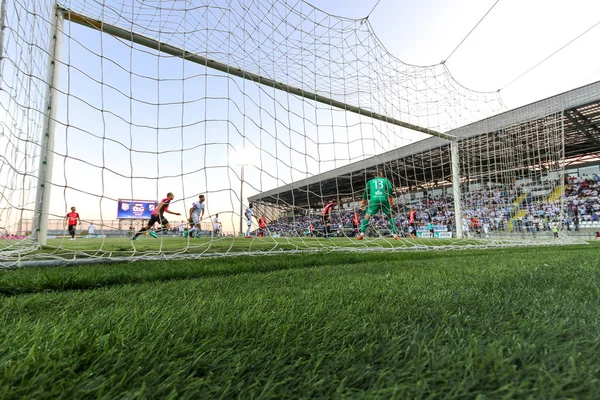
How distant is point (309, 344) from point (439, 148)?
34.9 feet

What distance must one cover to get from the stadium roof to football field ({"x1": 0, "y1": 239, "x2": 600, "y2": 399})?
369 centimetres

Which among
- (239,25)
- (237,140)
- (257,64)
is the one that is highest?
(239,25)

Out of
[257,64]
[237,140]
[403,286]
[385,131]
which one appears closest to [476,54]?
[385,131]

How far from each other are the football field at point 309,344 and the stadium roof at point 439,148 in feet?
12.1

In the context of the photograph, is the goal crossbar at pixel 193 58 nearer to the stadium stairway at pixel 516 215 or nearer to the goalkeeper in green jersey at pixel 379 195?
the goalkeeper in green jersey at pixel 379 195

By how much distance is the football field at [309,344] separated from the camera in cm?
50

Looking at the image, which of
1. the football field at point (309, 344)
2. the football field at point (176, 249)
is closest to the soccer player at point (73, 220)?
the football field at point (176, 249)

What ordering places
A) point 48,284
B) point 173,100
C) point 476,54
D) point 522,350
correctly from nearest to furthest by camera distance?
point 522,350 → point 48,284 → point 173,100 → point 476,54

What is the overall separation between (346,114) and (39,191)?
470 centimetres

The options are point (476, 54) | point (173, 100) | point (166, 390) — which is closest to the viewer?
point (166, 390)

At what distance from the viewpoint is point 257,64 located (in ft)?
15.2

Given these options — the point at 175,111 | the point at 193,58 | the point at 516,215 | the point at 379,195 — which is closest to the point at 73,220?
the point at 175,111

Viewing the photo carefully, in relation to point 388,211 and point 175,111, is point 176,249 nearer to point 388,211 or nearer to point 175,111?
point 175,111

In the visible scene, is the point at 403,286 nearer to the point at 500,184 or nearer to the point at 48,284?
the point at 48,284
